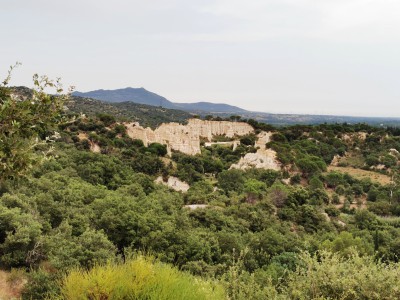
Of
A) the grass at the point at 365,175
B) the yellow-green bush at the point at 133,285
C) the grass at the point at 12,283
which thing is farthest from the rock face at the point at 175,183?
the yellow-green bush at the point at 133,285

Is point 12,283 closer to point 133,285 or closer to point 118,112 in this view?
point 133,285

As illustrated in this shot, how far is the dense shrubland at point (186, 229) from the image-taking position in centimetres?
841

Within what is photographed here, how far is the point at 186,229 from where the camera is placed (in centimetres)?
2091

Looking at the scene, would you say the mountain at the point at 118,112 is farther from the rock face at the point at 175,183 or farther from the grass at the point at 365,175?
the grass at the point at 365,175

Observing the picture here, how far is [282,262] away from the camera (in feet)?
66.7

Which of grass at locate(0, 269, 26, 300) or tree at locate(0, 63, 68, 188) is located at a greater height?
tree at locate(0, 63, 68, 188)

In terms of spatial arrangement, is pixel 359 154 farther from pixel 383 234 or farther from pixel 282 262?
pixel 282 262

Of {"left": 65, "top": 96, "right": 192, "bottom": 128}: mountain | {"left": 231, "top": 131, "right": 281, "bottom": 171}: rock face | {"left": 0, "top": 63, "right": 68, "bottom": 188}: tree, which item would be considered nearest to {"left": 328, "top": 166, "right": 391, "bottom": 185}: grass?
{"left": 231, "top": 131, "right": 281, "bottom": 171}: rock face

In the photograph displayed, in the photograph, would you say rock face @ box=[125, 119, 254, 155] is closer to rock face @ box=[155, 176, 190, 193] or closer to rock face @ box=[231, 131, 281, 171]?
rock face @ box=[231, 131, 281, 171]

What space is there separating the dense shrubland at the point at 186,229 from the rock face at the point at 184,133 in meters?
Answer: 2.76

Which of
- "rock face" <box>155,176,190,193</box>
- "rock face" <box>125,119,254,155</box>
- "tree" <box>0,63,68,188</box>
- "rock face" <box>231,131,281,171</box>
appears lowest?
"rock face" <box>155,176,190,193</box>

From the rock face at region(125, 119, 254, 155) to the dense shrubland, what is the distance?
2.76m

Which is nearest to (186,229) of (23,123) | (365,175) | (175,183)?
(23,123)

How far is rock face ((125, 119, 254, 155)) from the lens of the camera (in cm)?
5475
